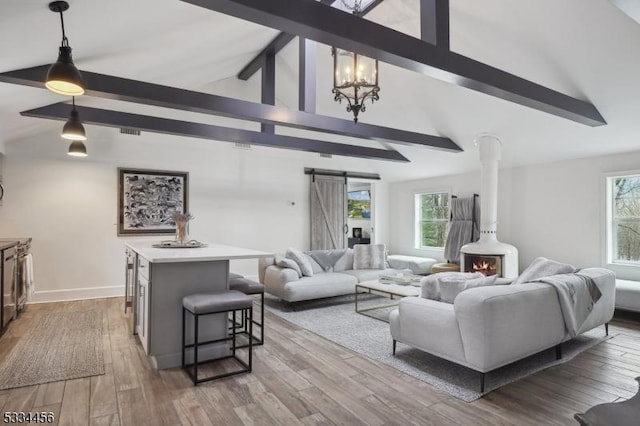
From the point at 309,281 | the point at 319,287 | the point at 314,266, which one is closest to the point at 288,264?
the point at 309,281

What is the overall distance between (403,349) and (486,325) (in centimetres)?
113

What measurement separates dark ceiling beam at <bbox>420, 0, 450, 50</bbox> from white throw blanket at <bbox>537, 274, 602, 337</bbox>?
2.21m

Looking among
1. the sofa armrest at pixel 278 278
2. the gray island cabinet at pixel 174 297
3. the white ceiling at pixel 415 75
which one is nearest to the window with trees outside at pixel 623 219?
the white ceiling at pixel 415 75

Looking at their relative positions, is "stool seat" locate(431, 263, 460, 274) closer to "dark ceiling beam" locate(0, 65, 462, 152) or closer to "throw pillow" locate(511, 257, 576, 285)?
"dark ceiling beam" locate(0, 65, 462, 152)

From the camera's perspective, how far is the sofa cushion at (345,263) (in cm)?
637

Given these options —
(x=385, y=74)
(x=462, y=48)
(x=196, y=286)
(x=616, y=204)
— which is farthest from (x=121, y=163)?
(x=616, y=204)

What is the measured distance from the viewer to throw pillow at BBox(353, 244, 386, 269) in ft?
20.7

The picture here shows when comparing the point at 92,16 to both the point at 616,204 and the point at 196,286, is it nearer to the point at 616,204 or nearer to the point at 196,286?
the point at 196,286

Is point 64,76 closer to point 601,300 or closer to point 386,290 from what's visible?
point 386,290

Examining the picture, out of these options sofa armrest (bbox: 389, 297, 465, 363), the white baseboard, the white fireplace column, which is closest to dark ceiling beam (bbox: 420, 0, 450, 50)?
sofa armrest (bbox: 389, 297, 465, 363)

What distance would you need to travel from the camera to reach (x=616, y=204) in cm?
537

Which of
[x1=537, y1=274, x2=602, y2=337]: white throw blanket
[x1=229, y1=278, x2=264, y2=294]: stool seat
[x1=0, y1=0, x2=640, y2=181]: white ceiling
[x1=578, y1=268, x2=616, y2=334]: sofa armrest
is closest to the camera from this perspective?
[x1=0, y1=0, x2=640, y2=181]: white ceiling

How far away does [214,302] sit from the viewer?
2902mm

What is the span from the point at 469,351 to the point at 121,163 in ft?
18.9
